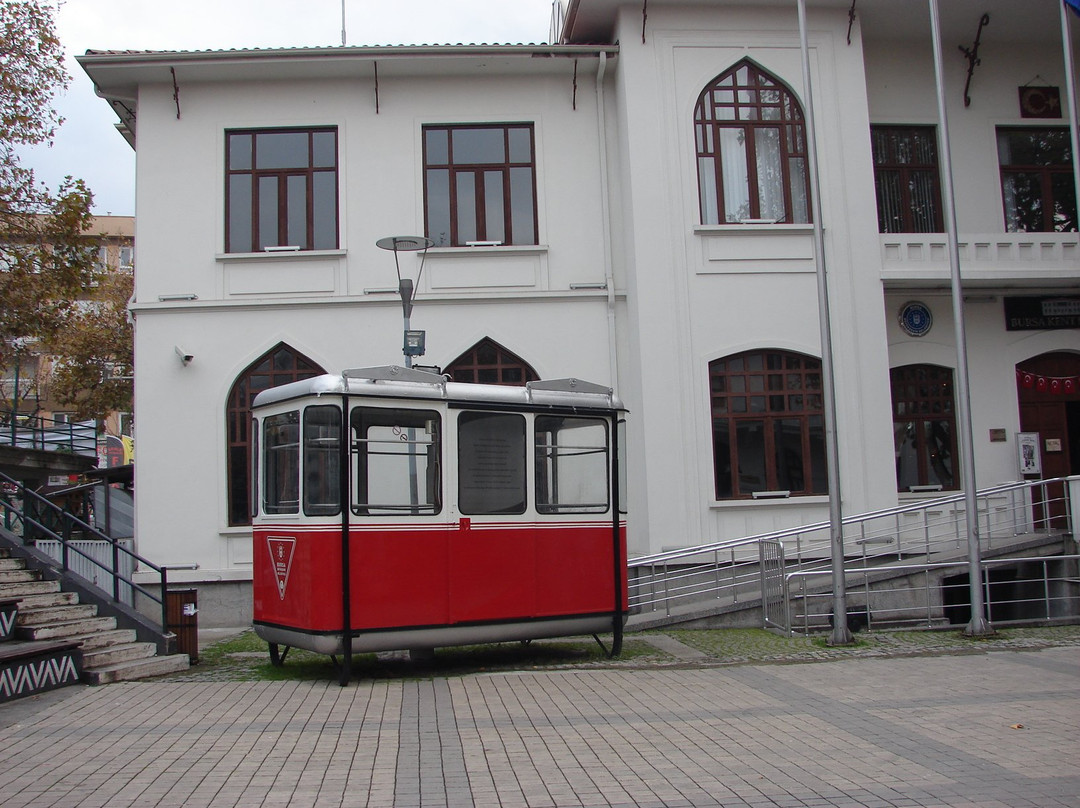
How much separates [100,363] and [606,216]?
20.1 m

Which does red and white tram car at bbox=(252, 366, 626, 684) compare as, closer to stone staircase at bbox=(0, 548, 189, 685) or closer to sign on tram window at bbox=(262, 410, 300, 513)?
sign on tram window at bbox=(262, 410, 300, 513)

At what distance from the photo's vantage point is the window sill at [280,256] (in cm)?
1775

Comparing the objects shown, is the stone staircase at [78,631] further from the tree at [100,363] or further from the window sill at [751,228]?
the tree at [100,363]

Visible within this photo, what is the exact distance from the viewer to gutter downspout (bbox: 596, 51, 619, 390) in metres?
18.0

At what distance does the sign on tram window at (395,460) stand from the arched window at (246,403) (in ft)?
22.8

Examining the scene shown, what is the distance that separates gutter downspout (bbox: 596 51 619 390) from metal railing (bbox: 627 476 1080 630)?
3.56m

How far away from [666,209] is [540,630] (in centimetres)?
856

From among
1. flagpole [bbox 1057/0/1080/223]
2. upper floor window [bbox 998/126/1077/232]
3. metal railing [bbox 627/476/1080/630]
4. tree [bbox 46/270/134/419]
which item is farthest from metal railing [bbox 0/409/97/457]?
flagpole [bbox 1057/0/1080/223]

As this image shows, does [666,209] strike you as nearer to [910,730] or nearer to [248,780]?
[910,730]

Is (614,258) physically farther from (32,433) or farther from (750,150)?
(32,433)

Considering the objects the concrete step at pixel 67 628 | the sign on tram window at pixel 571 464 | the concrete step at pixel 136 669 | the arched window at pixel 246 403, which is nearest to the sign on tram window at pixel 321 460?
the sign on tram window at pixel 571 464

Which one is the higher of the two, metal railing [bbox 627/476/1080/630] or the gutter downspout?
the gutter downspout

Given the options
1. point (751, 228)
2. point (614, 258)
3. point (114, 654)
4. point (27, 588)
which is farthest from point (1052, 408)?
point (27, 588)

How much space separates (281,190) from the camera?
1819 centimetres
